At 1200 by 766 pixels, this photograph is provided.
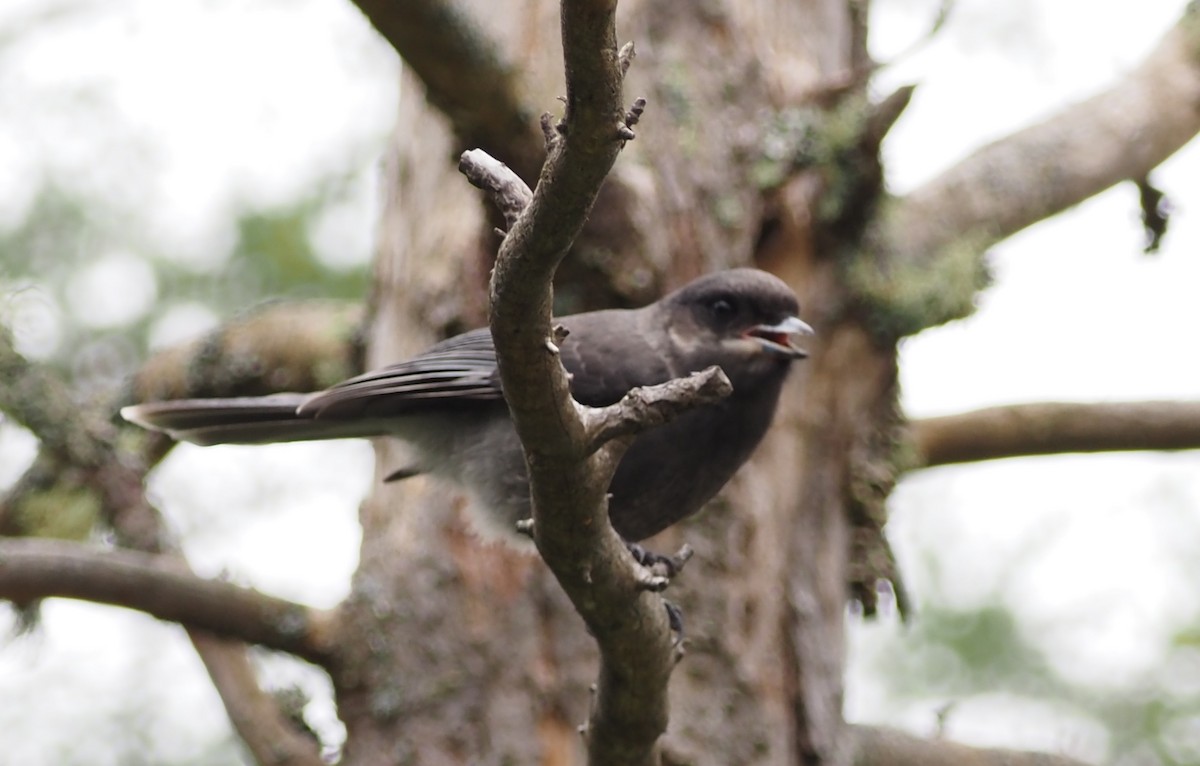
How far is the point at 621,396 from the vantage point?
4.10 m

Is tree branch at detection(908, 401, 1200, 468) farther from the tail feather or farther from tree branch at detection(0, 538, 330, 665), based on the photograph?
tree branch at detection(0, 538, 330, 665)

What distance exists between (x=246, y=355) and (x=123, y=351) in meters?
3.05

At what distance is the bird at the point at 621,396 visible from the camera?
160 inches

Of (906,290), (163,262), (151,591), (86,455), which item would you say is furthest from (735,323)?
(163,262)

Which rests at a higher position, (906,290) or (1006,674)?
(906,290)

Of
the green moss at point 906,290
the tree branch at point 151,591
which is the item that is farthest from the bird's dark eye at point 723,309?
the tree branch at point 151,591

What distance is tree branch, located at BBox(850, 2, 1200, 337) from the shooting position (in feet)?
16.5

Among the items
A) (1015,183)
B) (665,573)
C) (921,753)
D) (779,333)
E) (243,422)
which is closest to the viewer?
(665,573)

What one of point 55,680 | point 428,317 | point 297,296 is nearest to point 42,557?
point 428,317

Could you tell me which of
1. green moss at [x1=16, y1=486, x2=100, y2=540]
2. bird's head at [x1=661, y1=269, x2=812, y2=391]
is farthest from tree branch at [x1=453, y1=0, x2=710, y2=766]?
green moss at [x1=16, y1=486, x2=100, y2=540]

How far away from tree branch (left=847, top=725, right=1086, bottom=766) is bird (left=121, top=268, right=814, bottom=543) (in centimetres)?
112

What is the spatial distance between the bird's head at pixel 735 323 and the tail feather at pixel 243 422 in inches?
46.2

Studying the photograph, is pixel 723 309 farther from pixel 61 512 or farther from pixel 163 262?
pixel 163 262

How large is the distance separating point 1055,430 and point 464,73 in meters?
2.56
